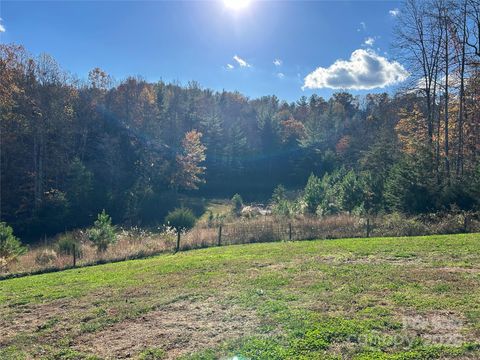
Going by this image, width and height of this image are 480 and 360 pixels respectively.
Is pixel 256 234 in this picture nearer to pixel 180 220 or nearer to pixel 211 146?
pixel 180 220

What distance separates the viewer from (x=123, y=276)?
10.7 metres

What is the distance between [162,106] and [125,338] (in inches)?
2233

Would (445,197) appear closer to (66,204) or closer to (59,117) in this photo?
(66,204)

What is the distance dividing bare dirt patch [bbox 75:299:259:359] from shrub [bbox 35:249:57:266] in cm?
1004

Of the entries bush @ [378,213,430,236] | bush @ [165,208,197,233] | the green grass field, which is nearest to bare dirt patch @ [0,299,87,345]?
the green grass field

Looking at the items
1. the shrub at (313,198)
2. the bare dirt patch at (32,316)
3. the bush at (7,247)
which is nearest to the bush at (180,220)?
the shrub at (313,198)

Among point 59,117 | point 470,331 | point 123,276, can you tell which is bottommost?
point 123,276

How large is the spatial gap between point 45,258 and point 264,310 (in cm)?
1238

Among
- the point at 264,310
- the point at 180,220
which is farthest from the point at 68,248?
the point at 264,310

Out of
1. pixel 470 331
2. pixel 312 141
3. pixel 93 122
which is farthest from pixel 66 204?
pixel 312 141

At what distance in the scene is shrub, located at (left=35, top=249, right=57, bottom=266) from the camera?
48.9ft

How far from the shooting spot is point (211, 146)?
60594 mm

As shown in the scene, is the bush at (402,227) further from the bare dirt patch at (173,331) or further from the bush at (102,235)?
the bush at (102,235)

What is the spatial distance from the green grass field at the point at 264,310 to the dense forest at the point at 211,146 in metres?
11.5
